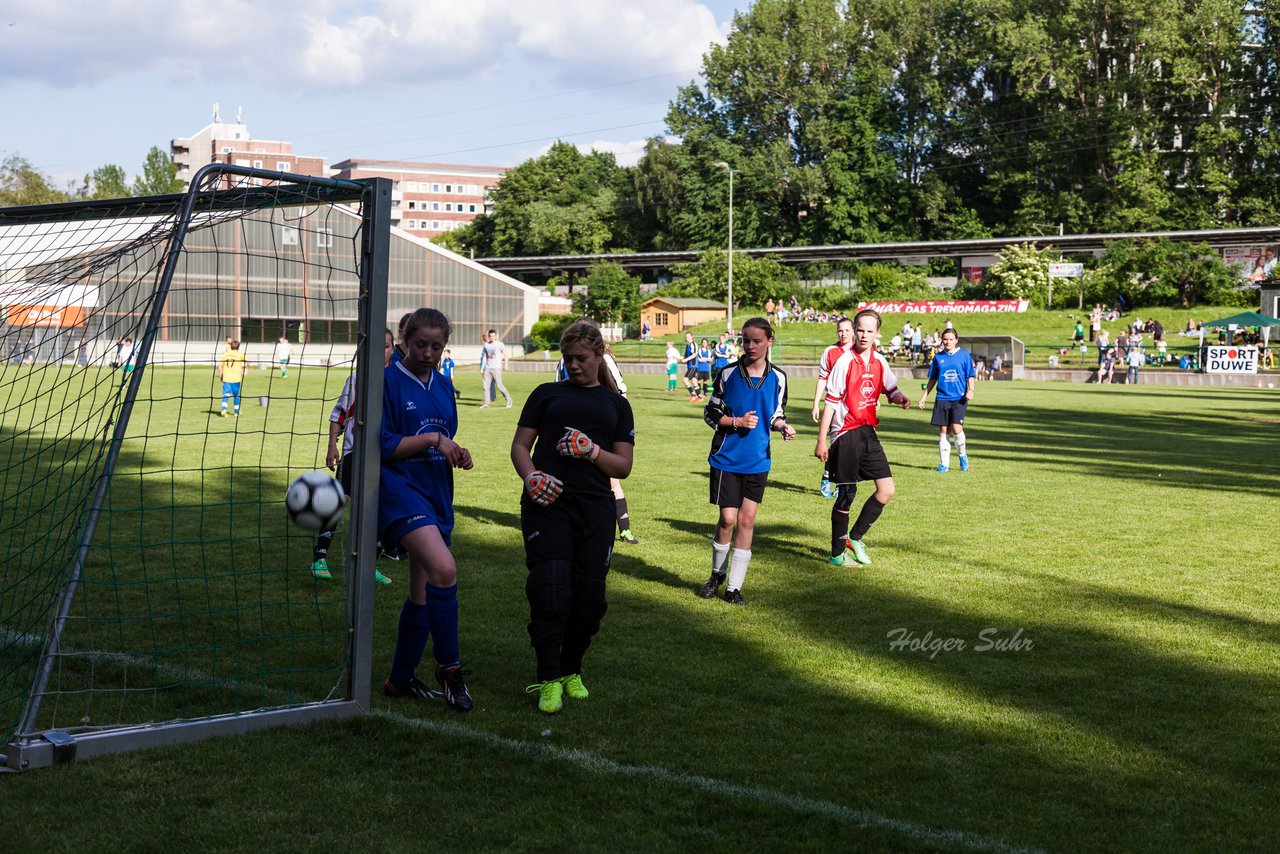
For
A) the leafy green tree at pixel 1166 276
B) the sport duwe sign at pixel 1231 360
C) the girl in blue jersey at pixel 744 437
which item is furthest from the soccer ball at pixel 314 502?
the leafy green tree at pixel 1166 276

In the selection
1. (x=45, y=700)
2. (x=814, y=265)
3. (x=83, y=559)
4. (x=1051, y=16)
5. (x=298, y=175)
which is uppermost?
(x=1051, y=16)

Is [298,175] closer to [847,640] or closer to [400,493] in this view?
[400,493]

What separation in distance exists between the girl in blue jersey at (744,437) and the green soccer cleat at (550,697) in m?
2.64

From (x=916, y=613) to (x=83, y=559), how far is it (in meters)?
5.01

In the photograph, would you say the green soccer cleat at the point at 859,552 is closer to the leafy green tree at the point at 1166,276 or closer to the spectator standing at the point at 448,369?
the spectator standing at the point at 448,369

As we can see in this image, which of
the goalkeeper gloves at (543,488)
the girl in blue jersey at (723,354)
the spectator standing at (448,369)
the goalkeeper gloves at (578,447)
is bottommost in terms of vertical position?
the goalkeeper gloves at (543,488)

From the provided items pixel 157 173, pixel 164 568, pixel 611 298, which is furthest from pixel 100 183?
pixel 164 568

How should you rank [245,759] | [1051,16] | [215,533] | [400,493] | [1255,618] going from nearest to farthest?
1. [245,759]
2. [400,493]
3. [1255,618]
4. [215,533]
5. [1051,16]

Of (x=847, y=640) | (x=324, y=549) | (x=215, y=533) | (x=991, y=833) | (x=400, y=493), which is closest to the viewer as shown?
(x=991, y=833)

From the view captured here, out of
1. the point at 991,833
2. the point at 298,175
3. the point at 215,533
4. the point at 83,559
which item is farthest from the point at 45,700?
the point at 215,533

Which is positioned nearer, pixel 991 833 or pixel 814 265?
pixel 991 833

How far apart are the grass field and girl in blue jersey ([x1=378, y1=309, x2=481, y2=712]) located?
0.23m

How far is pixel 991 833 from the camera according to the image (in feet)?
14.3

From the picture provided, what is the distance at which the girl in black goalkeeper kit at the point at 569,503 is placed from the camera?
5715 mm
